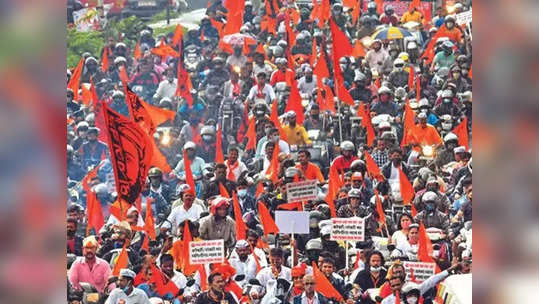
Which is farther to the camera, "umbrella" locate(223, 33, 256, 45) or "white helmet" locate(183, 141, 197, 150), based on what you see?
"umbrella" locate(223, 33, 256, 45)

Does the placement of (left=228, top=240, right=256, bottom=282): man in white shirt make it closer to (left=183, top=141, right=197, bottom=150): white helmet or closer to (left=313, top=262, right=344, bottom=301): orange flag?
(left=313, top=262, right=344, bottom=301): orange flag

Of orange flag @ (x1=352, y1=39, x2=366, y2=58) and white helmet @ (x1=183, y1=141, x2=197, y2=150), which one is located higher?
orange flag @ (x1=352, y1=39, x2=366, y2=58)

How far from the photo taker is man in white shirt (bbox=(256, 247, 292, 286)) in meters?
6.22

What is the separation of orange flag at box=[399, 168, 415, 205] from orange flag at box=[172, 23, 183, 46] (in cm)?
188

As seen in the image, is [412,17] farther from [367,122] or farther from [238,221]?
[238,221]

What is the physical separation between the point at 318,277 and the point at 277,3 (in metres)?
2.06

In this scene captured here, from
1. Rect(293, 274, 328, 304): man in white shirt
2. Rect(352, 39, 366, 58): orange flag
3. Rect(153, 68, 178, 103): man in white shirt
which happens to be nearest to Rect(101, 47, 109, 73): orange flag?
Rect(153, 68, 178, 103): man in white shirt

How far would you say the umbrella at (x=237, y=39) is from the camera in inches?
271

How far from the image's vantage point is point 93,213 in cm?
650

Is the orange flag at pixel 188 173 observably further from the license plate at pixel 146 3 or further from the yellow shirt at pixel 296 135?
the license plate at pixel 146 3

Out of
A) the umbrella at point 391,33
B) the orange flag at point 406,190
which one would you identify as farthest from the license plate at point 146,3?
the orange flag at point 406,190

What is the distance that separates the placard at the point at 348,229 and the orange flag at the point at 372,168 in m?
0.35
